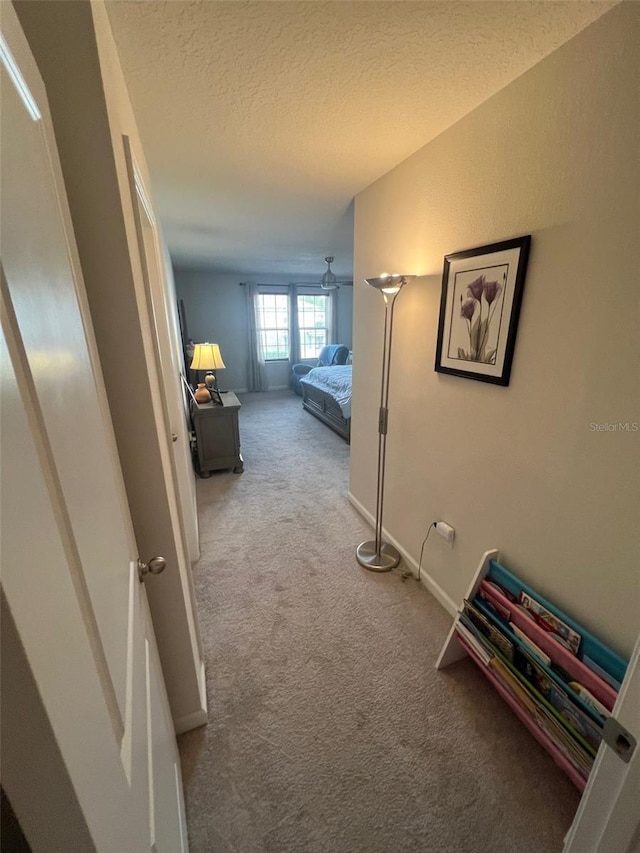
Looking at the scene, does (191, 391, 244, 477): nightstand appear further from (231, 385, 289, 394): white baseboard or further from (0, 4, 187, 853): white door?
(231, 385, 289, 394): white baseboard

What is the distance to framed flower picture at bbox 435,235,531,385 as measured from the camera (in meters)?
1.33

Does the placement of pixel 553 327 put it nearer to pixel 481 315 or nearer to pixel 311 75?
pixel 481 315

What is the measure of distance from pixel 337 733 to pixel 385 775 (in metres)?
0.21

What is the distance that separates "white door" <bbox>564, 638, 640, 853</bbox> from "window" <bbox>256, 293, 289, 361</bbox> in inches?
277

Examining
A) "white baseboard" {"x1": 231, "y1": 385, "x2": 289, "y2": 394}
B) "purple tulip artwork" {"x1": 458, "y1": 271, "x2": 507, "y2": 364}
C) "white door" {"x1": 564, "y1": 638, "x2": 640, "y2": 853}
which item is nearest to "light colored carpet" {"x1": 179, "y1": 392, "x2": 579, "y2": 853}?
"white door" {"x1": 564, "y1": 638, "x2": 640, "y2": 853}

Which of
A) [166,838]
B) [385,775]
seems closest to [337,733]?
[385,775]

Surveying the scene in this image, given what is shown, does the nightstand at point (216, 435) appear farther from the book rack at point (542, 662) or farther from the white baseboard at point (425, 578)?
the book rack at point (542, 662)

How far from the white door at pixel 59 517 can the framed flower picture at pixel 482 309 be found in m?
1.41

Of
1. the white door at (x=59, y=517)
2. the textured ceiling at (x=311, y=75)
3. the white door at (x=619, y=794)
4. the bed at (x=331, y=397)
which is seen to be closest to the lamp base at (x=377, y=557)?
the white door at (x=619, y=794)

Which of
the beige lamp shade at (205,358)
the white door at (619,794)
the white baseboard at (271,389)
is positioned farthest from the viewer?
the white baseboard at (271,389)

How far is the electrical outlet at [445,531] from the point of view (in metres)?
1.82

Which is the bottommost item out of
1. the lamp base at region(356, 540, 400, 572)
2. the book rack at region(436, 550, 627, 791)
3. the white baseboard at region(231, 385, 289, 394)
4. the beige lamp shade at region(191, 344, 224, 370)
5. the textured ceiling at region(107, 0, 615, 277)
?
the lamp base at region(356, 540, 400, 572)

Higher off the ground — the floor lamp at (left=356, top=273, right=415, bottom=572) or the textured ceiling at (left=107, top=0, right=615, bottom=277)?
the textured ceiling at (left=107, top=0, right=615, bottom=277)

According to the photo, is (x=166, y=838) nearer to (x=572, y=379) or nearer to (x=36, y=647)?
(x=36, y=647)
